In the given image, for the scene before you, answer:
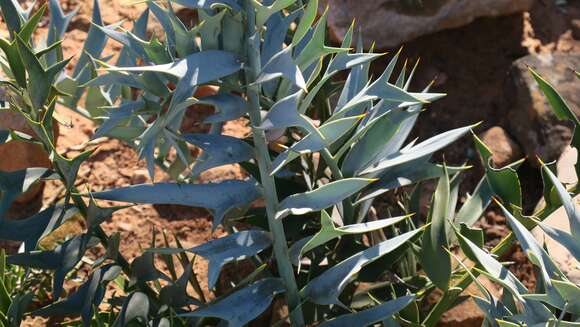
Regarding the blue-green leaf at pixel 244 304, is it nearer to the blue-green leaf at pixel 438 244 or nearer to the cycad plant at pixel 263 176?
the cycad plant at pixel 263 176

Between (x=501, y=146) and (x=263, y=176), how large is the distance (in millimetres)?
1214

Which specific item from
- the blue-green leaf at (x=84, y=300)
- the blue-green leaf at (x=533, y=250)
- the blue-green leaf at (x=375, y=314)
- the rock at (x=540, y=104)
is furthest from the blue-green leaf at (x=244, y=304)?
the rock at (x=540, y=104)

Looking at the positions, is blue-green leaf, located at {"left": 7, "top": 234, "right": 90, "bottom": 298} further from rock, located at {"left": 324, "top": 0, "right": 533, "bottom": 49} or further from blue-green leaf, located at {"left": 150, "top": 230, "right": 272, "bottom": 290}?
rock, located at {"left": 324, "top": 0, "right": 533, "bottom": 49}

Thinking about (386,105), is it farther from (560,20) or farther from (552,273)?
(560,20)

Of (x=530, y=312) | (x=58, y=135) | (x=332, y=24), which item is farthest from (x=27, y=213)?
(x=530, y=312)

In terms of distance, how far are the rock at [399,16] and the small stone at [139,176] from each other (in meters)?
0.72

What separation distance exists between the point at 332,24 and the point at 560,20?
822mm

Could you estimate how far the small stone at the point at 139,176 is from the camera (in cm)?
247

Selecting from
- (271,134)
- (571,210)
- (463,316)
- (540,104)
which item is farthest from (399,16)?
(571,210)

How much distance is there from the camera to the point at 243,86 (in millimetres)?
1311

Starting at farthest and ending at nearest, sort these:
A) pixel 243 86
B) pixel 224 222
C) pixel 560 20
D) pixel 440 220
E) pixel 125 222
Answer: pixel 560 20, pixel 125 222, pixel 224 222, pixel 440 220, pixel 243 86

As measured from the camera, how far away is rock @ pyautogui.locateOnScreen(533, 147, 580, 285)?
1854mm

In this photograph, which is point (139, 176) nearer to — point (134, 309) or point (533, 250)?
point (134, 309)

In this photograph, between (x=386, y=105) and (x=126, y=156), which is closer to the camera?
(x=386, y=105)
